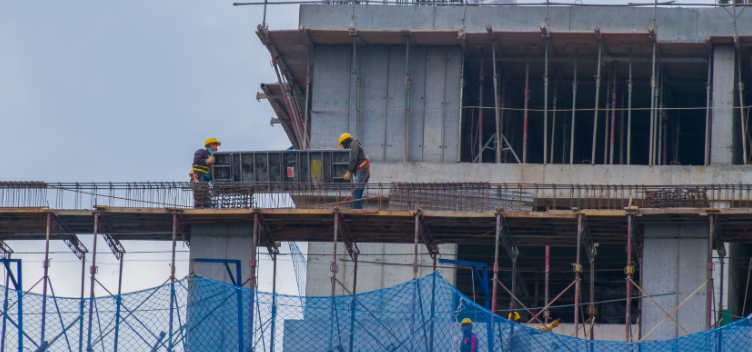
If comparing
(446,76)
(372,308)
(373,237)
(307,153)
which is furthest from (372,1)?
(372,308)

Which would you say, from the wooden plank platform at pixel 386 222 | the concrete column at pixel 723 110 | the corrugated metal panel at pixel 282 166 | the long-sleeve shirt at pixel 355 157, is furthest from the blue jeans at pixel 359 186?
the concrete column at pixel 723 110

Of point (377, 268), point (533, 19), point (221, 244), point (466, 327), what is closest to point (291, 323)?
point (466, 327)

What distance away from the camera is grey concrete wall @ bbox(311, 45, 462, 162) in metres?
37.2

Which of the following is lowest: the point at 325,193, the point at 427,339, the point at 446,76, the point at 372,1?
the point at 427,339

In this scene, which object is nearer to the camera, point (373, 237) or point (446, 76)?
point (373, 237)

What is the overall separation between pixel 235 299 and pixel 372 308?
2.68 m

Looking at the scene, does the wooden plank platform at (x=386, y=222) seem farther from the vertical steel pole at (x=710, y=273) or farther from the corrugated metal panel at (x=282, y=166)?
the corrugated metal panel at (x=282, y=166)

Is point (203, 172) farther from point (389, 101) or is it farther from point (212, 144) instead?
point (389, 101)

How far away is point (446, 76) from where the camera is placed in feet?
123

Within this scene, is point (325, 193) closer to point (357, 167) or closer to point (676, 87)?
point (357, 167)

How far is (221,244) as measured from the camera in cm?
3072

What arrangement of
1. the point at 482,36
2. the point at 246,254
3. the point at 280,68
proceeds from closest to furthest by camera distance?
1. the point at 246,254
2. the point at 482,36
3. the point at 280,68

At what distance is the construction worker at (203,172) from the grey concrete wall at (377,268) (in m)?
4.82

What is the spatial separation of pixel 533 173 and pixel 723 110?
5.91 metres
